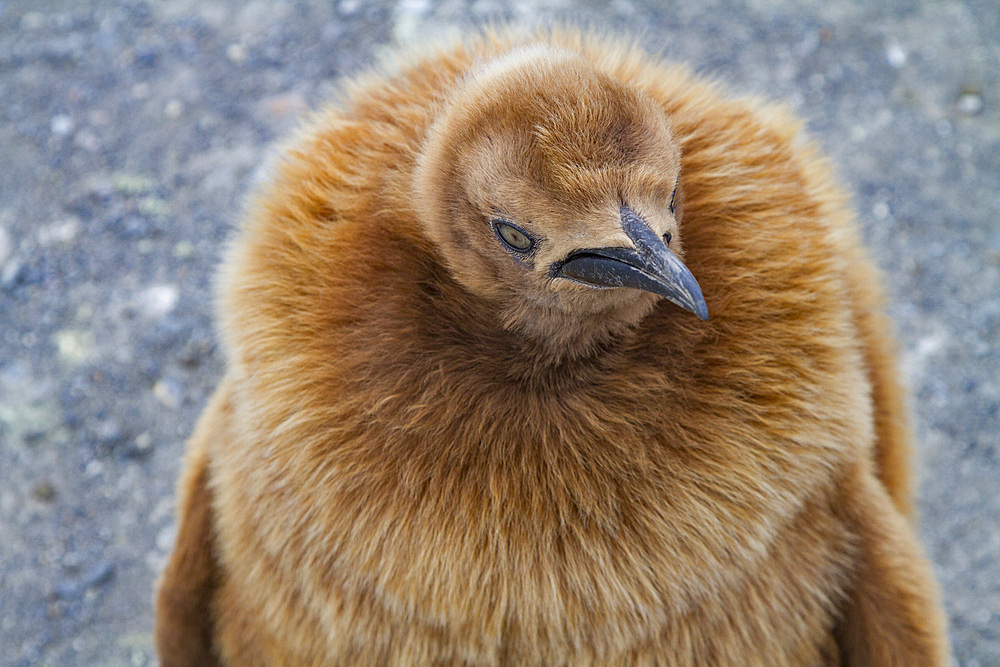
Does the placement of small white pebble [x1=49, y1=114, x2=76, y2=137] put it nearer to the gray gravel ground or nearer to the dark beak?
the gray gravel ground

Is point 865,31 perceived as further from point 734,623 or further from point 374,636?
point 374,636

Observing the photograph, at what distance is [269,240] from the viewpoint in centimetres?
180

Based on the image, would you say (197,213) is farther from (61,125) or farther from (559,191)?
(559,191)

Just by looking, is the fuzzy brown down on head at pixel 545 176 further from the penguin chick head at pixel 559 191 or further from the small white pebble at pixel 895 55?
the small white pebble at pixel 895 55

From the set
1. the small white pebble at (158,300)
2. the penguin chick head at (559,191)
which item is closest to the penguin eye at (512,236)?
the penguin chick head at (559,191)

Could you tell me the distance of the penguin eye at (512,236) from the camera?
56.7 inches

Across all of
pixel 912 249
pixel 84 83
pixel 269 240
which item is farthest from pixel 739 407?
pixel 84 83

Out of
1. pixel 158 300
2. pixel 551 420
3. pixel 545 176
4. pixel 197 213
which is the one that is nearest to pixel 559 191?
pixel 545 176

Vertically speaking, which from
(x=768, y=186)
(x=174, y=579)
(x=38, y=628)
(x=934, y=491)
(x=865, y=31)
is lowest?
(x=38, y=628)

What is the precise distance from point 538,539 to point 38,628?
170cm

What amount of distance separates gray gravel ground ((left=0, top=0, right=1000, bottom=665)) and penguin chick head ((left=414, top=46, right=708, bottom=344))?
1.73 m

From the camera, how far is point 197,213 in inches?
128

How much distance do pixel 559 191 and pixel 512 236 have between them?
123 millimetres

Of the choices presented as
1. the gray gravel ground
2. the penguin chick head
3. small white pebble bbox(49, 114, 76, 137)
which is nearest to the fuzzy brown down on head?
the penguin chick head
